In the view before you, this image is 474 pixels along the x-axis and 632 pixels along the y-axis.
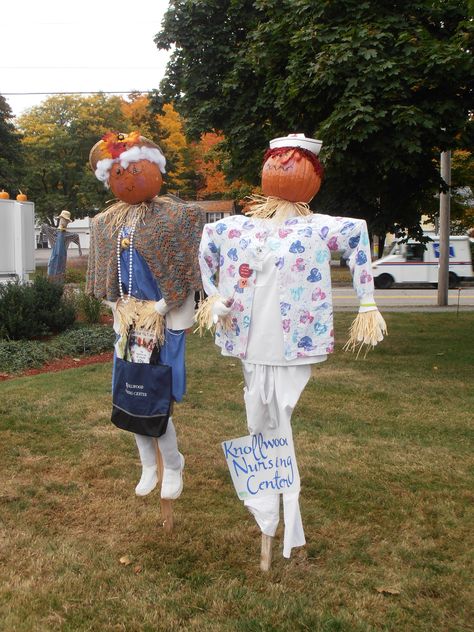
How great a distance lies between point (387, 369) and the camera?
8414 millimetres

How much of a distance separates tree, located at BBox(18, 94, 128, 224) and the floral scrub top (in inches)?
1227

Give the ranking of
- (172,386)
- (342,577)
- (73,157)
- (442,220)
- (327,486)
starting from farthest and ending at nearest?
(73,157) < (442,220) < (327,486) < (172,386) < (342,577)

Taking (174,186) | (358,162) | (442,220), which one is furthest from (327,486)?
(174,186)

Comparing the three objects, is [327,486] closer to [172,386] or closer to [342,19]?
[172,386]

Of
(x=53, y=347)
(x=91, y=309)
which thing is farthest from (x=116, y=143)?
(x=91, y=309)

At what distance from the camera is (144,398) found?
3680mm

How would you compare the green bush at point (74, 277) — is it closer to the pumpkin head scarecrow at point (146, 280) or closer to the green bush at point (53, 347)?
the green bush at point (53, 347)

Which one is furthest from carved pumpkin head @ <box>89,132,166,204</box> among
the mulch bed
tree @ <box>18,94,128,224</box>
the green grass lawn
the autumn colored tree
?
tree @ <box>18,94,128,224</box>

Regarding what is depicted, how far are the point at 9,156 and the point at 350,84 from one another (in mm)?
25886

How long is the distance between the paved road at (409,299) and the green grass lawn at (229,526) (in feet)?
33.0

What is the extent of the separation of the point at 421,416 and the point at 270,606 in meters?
3.58

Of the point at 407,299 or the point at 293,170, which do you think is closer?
the point at 293,170

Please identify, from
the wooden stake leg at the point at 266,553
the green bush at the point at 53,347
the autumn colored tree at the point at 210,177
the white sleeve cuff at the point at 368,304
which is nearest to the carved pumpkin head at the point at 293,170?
the white sleeve cuff at the point at 368,304

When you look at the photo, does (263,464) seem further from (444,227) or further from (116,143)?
(444,227)
